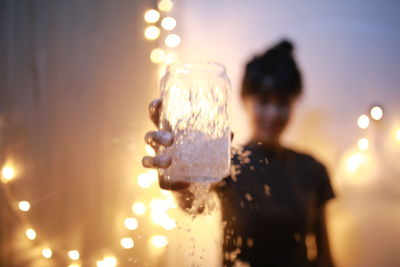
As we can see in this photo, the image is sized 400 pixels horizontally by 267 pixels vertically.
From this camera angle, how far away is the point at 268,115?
36.6 inches

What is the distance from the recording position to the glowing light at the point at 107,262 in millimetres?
1107

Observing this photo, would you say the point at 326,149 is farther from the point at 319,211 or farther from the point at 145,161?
the point at 145,161

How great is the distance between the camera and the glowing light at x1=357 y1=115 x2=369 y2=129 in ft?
2.86

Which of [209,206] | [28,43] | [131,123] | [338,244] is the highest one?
[28,43]

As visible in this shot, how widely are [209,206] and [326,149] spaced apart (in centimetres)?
33

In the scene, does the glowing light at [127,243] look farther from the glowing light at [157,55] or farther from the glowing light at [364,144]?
the glowing light at [364,144]

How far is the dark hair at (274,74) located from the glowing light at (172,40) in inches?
9.0

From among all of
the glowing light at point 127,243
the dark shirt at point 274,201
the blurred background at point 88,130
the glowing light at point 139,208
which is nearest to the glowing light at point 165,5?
the blurred background at point 88,130

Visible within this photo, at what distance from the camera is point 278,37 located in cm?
91

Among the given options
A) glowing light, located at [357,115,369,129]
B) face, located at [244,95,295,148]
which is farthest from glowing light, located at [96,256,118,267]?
glowing light, located at [357,115,369,129]

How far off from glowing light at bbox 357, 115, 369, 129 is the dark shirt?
137mm

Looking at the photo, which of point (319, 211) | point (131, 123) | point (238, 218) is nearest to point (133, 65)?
point (131, 123)

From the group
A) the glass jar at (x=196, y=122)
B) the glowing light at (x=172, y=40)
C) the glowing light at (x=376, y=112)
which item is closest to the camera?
the glass jar at (x=196, y=122)

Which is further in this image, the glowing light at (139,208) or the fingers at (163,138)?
the glowing light at (139,208)
